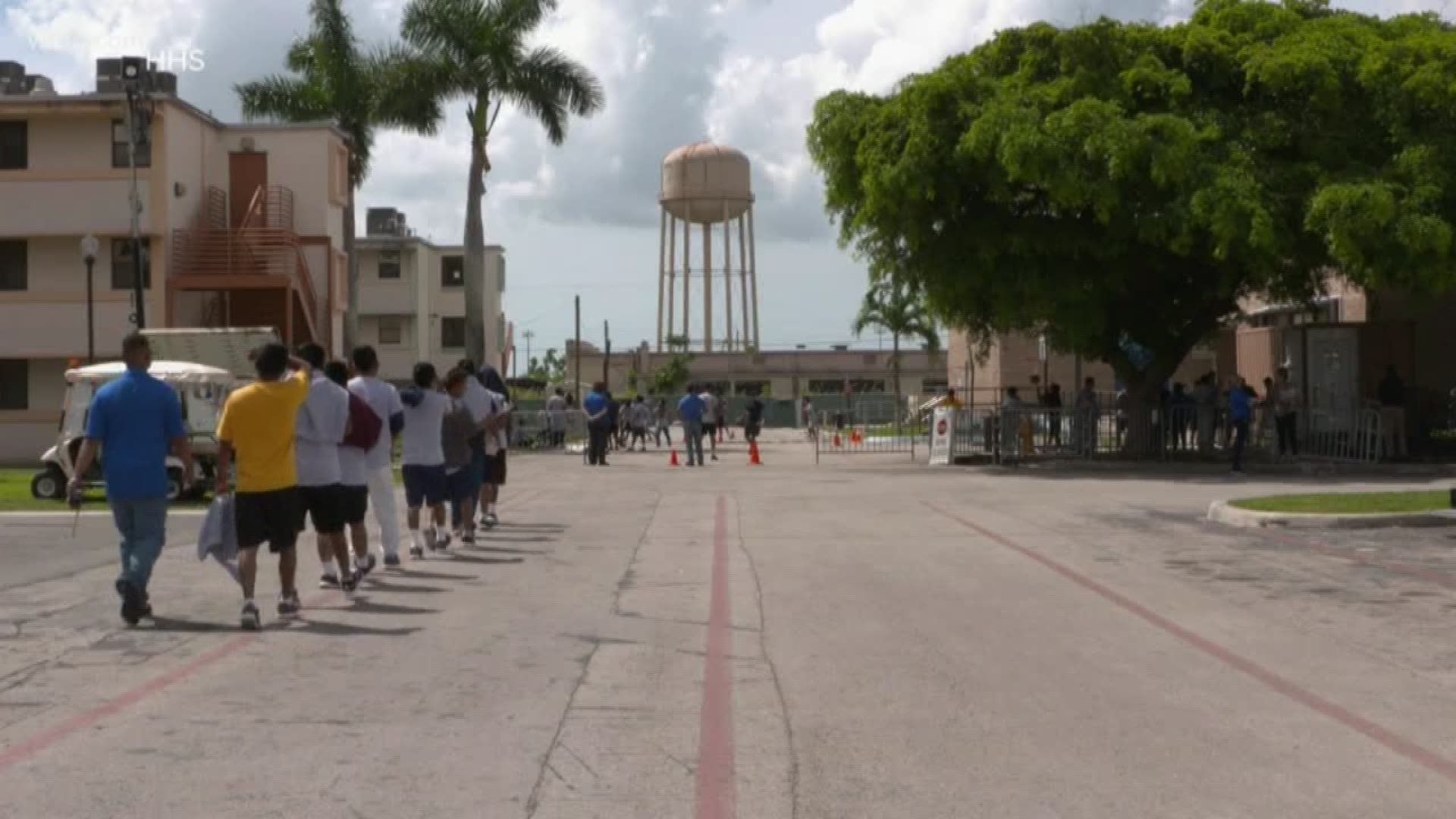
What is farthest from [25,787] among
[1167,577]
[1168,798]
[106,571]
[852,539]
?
[852,539]

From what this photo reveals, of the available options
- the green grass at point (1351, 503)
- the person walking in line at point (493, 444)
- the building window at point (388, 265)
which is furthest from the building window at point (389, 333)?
the green grass at point (1351, 503)

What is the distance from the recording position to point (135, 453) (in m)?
10.9

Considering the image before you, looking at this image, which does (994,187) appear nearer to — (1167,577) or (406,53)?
(1167,577)

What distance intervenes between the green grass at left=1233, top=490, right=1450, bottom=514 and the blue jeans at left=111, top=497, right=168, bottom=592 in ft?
42.9

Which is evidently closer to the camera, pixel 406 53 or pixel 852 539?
pixel 852 539

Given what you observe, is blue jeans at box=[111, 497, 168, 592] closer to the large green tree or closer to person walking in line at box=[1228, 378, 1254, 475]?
the large green tree

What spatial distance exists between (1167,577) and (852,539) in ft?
14.3

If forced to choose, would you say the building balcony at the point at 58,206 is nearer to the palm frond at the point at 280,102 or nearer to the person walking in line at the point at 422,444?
the palm frond at the point at 280,102

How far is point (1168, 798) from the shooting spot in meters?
6.64

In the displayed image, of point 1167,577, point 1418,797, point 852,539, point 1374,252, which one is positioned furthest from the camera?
point 1374,252

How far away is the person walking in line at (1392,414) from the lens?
3191cm

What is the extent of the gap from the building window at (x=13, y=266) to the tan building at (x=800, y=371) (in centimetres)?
5293

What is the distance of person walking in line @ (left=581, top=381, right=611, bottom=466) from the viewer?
3581cm

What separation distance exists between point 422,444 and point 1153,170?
17487mm
